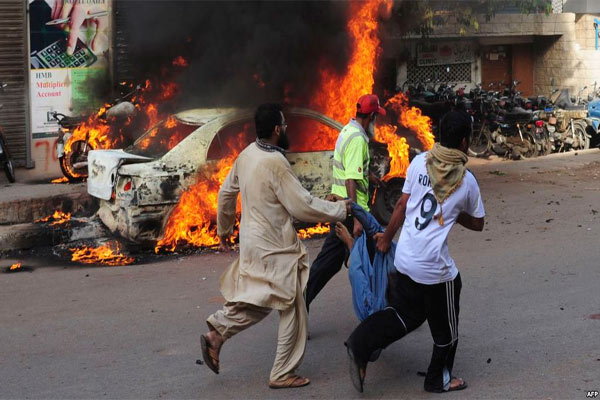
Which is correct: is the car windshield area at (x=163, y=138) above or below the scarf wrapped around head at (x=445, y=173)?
above

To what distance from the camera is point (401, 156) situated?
31.9 feet

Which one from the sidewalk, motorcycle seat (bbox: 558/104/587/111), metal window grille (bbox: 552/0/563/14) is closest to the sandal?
the sidewalk

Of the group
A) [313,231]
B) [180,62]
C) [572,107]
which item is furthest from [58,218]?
[572,107]

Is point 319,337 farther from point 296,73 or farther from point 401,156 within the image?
point 296,73

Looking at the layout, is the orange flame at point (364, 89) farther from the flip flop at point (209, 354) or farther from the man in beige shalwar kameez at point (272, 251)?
the flip flop at point (209, 354)

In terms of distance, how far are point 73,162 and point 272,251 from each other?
829 cm

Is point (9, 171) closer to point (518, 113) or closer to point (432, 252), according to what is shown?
point (518, 113)

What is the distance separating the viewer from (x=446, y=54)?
18328 mm

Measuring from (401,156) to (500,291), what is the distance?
3340 millimetres

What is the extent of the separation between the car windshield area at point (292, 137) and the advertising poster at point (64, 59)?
532 centimetres

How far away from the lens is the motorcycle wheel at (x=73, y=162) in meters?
12.1

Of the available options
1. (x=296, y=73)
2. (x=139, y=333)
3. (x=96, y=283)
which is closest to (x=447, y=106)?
(x=296, y=73)

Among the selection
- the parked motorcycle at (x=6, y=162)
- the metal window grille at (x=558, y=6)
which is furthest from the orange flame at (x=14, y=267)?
the metal window grille at (x=558, y=6)

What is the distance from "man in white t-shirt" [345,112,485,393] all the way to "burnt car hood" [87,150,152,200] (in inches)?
177
